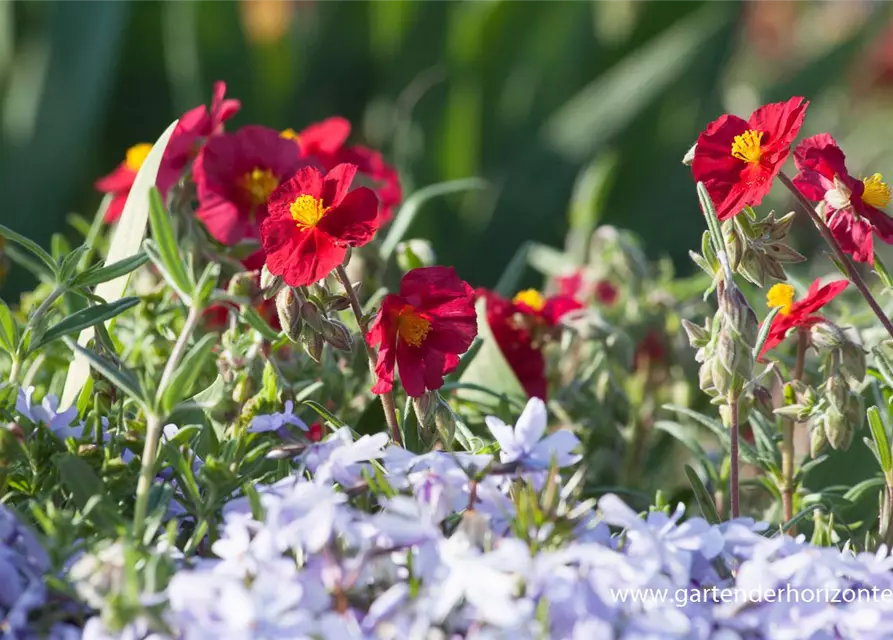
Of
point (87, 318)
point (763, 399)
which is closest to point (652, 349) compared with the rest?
point (763, 399)

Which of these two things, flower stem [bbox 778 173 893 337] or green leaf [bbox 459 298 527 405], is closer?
flower stem [bbox 778 173 893 337]

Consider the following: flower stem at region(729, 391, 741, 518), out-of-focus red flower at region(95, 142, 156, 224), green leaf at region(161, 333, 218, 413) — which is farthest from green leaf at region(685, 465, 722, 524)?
out-of-focus red flower at region(95, 142, 156, 224)

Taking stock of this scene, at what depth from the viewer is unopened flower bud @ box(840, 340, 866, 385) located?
2.66ft

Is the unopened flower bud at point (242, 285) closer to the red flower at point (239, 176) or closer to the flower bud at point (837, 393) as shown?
the red flower at point (239, 176)

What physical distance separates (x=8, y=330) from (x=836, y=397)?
0.61 metres

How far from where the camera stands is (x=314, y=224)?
771 millimetres

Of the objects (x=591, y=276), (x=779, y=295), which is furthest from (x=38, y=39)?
(x=779, y=295)

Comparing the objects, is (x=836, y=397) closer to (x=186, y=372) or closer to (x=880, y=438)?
(x=880, y=438)

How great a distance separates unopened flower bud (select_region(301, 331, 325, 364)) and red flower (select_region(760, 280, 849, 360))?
0.34m

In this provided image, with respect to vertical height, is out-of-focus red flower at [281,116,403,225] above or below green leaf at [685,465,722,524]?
above

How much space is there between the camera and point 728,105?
303cm

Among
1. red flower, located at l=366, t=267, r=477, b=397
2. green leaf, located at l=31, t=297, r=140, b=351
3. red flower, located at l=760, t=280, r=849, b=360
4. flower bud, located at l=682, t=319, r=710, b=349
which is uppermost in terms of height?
green leaf, located at l=31, t=297, r=140, b=351

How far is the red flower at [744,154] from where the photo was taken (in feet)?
2.49

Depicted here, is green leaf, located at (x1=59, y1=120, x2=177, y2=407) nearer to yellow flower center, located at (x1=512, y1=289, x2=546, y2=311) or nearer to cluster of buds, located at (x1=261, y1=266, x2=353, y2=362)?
cluster of buds, located at (x1=261, y1=266, x2=353, y2=362)
